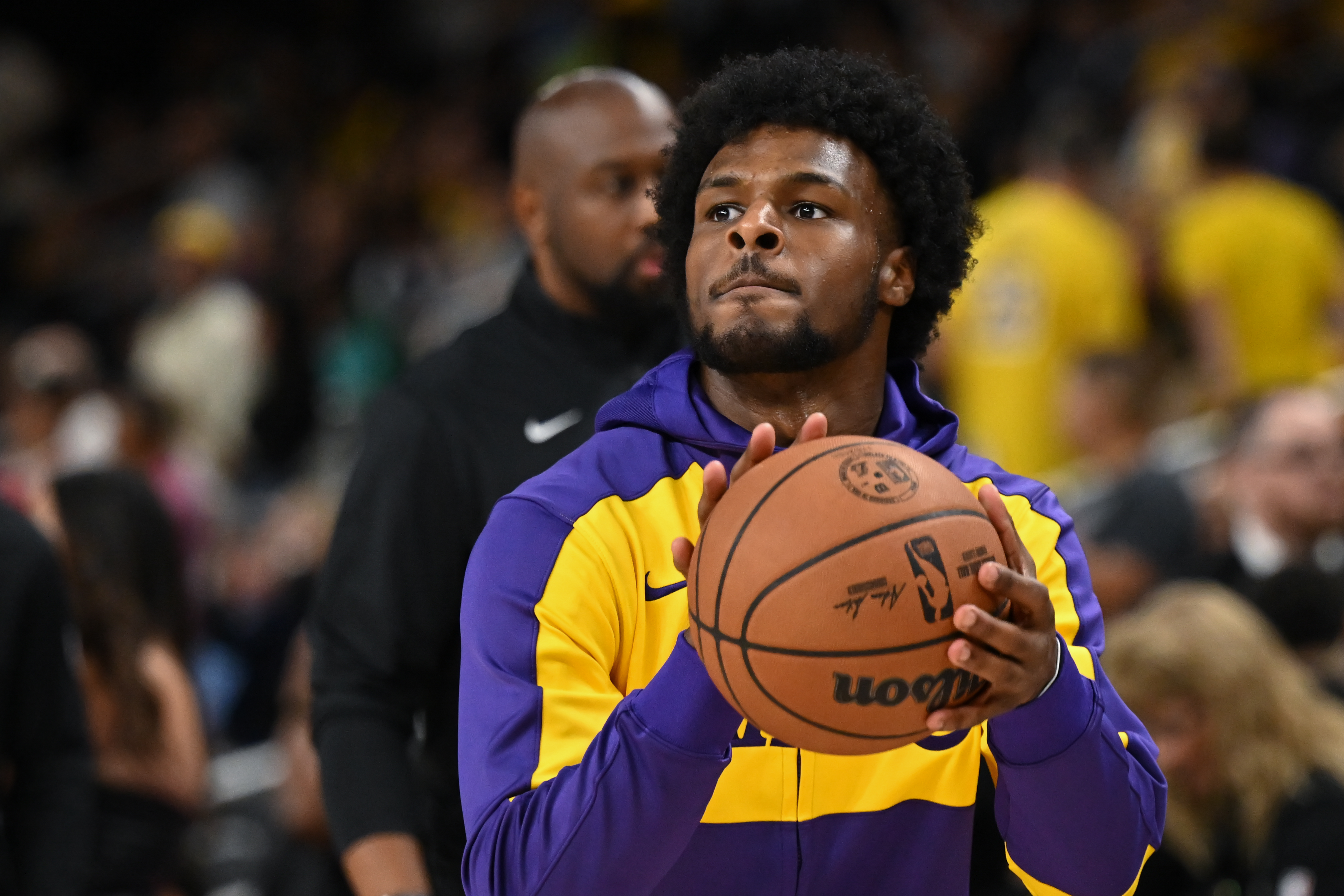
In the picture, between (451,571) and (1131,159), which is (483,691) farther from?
(1131,159)

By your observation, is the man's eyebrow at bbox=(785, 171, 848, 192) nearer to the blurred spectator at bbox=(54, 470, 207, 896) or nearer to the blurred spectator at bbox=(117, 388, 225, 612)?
the blurred spectator at bbox=(54, 470, 207, 896)

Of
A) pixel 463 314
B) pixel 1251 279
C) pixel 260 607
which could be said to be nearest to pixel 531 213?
pixel 1251 279

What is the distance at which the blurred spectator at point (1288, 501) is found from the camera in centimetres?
587

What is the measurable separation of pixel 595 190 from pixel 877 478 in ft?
5.29

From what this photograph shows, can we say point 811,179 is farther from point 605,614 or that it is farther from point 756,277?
point 605,614

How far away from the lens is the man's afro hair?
7.90 ft

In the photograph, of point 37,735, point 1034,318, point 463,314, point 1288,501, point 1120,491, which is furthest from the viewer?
point 463,314

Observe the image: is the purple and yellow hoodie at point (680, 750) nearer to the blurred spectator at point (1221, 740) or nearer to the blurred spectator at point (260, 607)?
the blurred spectator at point (1221, 740)

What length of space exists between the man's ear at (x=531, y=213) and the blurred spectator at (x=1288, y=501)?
326 cm

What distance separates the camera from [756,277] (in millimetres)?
2271

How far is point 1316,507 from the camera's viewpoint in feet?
19.3

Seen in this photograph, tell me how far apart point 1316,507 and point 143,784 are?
13.2 feet

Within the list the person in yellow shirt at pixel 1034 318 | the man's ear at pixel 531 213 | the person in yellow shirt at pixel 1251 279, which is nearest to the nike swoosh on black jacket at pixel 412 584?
the man's ear at pixel 531 213

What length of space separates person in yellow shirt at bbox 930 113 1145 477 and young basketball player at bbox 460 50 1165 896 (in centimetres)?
483
